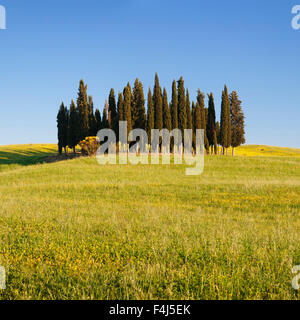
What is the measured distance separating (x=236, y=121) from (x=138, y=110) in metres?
20.4

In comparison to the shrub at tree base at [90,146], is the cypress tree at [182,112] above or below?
above

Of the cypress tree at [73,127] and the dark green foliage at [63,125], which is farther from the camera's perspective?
the dark green foliage at [63,125]

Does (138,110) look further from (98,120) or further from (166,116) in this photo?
(98,120)

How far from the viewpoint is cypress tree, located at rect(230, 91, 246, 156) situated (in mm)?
52094

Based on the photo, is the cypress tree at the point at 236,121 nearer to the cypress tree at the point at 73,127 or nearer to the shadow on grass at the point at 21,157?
the cypress tree at the point at 73,127

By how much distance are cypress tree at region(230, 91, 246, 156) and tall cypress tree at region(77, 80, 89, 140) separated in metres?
29.3

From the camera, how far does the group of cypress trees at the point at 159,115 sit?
46062 millimetres

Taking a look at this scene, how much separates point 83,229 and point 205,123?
4850cm

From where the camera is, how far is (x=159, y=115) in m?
45.7

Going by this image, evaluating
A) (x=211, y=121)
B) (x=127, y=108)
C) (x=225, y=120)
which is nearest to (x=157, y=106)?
(x=127, y=108)

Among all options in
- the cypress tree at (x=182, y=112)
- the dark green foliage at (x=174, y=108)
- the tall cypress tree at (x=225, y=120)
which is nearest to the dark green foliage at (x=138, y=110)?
the dark green foliage at (x=174, y=108)

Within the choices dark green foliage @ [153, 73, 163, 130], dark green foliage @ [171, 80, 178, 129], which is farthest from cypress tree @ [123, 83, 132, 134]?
dark green foliage @ [171, 80, 178, 129]

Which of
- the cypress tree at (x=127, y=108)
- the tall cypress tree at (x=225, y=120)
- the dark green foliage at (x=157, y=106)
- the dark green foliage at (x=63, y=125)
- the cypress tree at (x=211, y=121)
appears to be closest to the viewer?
the cypress tree at (x=127, y=108)

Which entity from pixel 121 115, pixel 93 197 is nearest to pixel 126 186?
pixel 93 197
